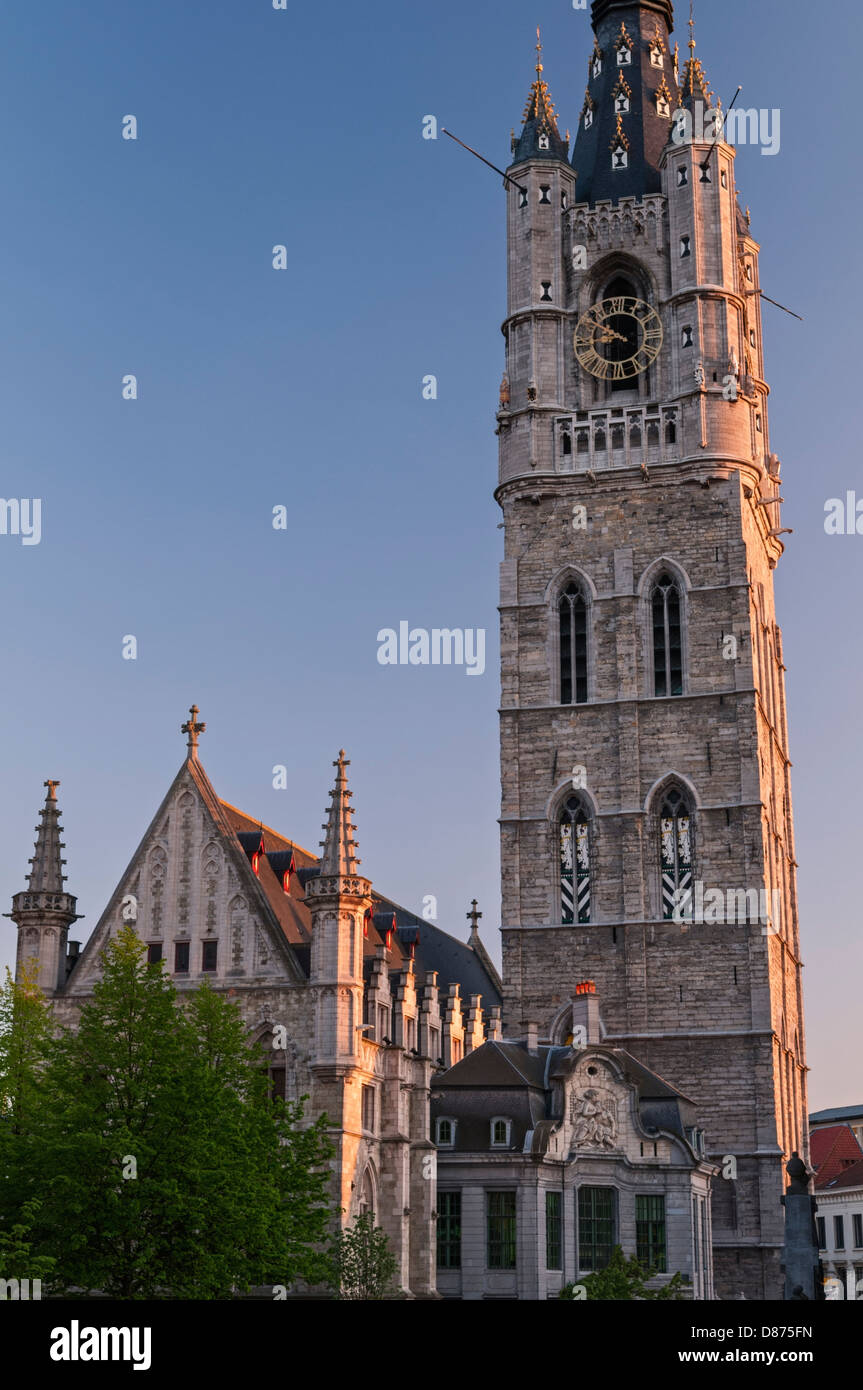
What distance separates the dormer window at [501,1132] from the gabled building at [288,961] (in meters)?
1.85

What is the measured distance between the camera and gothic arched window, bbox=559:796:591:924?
6091 centimetres

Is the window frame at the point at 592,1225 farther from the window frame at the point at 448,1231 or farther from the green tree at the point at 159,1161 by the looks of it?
the green tree at the point at 159,1161

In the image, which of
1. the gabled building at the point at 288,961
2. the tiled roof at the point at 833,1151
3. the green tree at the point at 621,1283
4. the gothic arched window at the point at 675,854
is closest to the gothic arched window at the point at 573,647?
the gothic arched window at the point at 675,854

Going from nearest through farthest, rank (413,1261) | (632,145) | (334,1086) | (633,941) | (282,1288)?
(282,1288) → (334,1086) → (413,1261) → (633,941) → (632,145)

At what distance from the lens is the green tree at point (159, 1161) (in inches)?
1314

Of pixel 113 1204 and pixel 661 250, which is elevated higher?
pixel 661 250

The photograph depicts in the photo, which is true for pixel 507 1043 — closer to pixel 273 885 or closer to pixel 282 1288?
pixel 273 885

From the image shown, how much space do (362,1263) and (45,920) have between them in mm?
12668

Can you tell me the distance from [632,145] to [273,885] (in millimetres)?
37240

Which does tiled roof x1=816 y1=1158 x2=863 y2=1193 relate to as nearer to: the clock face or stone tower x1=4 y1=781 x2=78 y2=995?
the clock face
